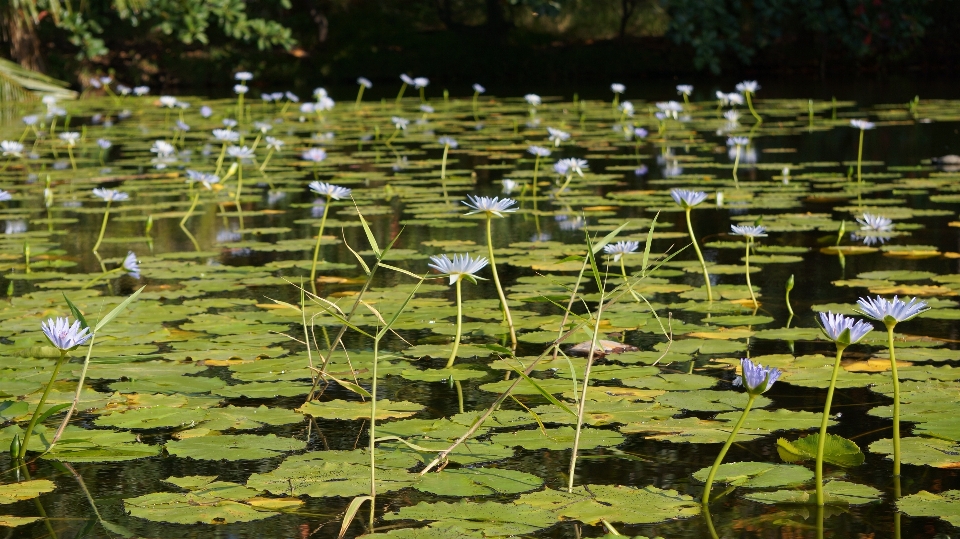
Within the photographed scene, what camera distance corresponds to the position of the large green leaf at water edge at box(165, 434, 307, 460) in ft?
6.27

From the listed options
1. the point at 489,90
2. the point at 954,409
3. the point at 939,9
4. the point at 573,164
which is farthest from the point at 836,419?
the point at 939,9

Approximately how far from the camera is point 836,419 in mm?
2125

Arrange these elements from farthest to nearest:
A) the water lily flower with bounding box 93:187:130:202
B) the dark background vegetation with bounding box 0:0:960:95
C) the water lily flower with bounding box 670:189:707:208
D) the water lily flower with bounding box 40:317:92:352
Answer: the dark background vegetation with bounding box 0:0:960:95 < the water lily flower with bounding box 93:187:130:202 < the water lily flower with bounding box 670:189:707:208 < the water lily flower with bounding box 40:317:92:352

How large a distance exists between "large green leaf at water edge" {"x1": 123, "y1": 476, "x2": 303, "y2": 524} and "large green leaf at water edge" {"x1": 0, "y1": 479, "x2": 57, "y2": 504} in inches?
5.4

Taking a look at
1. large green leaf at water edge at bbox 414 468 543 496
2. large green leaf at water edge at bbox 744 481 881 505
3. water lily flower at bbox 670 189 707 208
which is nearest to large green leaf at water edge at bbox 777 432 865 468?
large green leaf at water edge at bbox 744 481 881 505

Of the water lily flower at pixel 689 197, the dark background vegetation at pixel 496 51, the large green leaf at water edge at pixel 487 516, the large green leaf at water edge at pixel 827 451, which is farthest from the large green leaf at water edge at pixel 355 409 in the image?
the dark background vegetation at pixel 496 51

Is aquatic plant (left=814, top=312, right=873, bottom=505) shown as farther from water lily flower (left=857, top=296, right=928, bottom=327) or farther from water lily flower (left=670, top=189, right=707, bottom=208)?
water lily flower (left=670, top=189, right=707, bottom=208)

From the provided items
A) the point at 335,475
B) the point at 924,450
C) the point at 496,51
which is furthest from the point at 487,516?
the point at 496,51

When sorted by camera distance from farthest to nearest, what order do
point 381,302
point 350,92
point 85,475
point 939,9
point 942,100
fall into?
point 939,9
point 350,92
point 942,100
point 381,302
point 85,475

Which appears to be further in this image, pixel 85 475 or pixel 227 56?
pixel 227 56

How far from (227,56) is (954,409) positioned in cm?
1551

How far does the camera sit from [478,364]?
8.34ft

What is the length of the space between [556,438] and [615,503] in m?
0.33

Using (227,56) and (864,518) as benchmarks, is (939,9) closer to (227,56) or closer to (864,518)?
(227,56)
